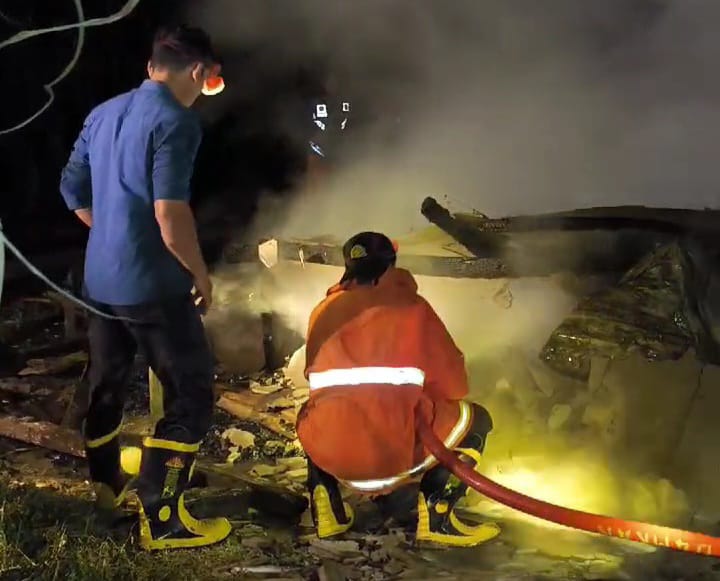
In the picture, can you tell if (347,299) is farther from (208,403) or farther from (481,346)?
(481,346)

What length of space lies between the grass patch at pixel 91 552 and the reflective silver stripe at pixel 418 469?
44cm

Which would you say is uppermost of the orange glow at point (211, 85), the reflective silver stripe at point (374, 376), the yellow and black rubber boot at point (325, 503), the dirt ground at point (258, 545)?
the orange glow at point (211, 85)

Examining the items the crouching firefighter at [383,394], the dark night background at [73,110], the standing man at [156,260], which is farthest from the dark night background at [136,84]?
the standing man at [156,260]

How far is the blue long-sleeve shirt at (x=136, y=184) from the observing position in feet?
12.4

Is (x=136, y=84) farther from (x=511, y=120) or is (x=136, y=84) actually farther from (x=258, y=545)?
(x=258, y=545)

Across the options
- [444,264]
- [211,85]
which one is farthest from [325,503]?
[444,264]

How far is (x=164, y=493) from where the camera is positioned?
4117mm

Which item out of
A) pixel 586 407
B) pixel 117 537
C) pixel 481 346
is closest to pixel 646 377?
pixel 586 407

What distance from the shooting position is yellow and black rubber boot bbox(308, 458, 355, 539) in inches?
168

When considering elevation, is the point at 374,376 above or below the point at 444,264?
below

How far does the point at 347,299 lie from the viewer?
3.98m

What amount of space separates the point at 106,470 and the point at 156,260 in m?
1.25

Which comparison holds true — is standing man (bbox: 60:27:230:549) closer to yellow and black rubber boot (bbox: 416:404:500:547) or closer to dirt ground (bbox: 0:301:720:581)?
dirt ground (bbox: 0:301:720:581)

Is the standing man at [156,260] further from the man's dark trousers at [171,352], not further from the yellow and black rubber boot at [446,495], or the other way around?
the yellow and black rubber boot at [446,495]
